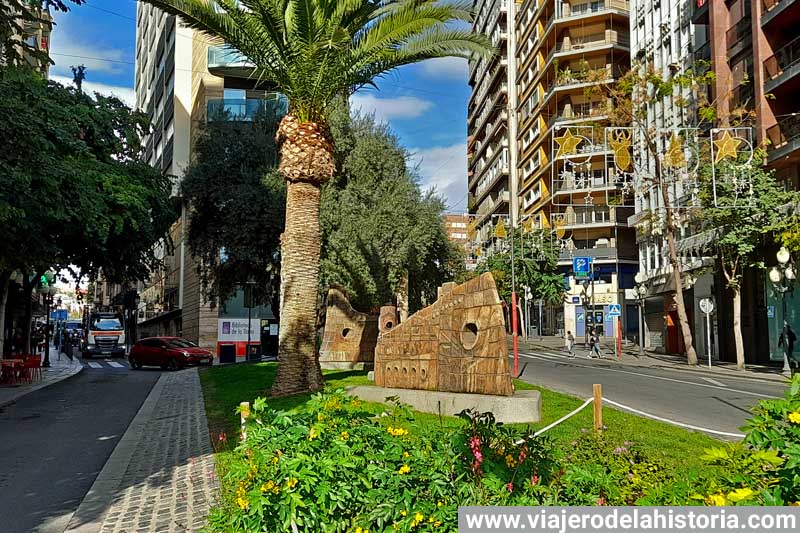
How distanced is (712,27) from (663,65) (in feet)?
26.0

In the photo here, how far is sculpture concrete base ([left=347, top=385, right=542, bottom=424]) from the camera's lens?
11.4 metres

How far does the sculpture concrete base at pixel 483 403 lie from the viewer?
11352 mm

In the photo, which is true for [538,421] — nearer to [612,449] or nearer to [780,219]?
[612,449]

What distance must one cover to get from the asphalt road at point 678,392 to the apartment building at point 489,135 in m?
47.5

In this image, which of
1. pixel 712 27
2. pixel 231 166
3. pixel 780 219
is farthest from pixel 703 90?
pixel 231 166

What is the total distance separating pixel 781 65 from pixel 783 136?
288 cm

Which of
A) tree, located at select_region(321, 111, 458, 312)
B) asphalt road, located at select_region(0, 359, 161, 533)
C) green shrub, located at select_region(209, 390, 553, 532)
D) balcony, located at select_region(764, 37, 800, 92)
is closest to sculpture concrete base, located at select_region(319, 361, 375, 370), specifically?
tree, located at select_region(321, 111, 458, 312)

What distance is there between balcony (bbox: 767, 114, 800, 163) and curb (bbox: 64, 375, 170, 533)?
23918 mm

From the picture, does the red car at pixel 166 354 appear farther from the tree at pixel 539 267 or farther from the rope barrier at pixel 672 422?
the tree at pixel 539 267

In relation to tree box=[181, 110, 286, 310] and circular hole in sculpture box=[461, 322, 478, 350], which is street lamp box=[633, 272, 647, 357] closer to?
tree box=[181, 110, 286, 310]

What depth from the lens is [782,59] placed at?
92.5 feet

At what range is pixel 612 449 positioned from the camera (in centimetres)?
595

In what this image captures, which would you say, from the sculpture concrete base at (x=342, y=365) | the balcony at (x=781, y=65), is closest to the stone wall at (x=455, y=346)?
the sculpture concrete base at (x=342, y=365)

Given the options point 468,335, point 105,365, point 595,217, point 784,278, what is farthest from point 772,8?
point 105,365
